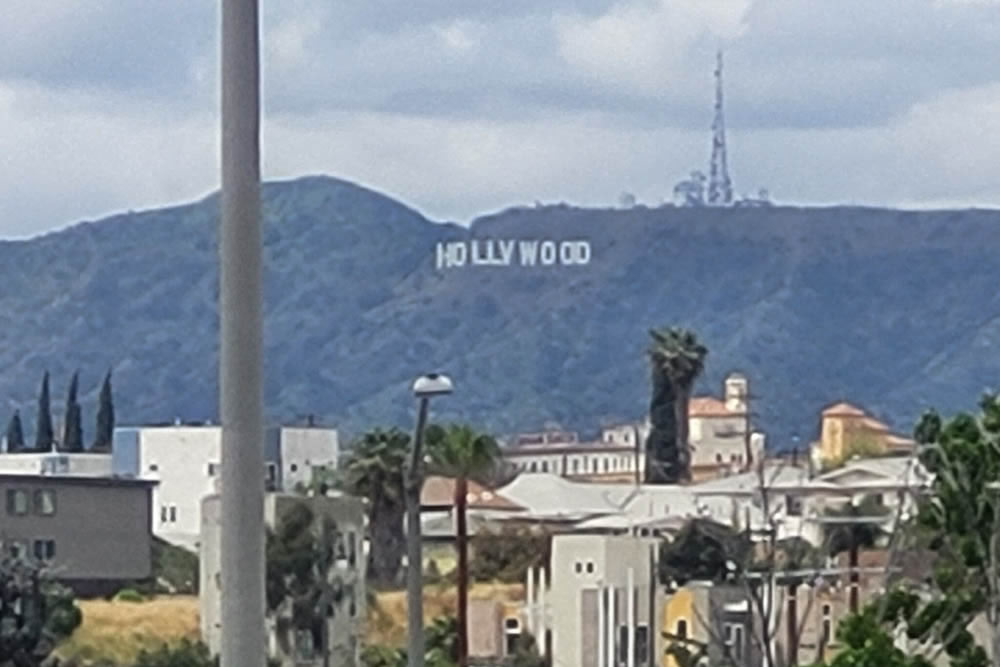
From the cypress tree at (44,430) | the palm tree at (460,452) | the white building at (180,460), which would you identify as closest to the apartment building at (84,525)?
the white building at (180,460)

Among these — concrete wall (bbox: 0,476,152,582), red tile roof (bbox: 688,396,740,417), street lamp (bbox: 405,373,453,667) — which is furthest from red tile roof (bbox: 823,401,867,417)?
street lamp (bbox: 405,373,453,667)

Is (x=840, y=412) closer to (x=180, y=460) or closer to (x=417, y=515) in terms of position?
(x=180, y=460)

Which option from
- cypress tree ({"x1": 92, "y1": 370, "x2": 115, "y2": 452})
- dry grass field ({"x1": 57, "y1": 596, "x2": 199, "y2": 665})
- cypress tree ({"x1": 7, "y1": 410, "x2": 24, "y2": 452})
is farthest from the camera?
cypress tree ({"x1": 7, "y1": 410, "x2": 24, "y2": 452})

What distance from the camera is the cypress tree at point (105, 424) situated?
5743 inches

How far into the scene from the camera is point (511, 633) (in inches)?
3125

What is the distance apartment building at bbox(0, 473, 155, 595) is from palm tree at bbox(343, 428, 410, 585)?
1164 centimetres

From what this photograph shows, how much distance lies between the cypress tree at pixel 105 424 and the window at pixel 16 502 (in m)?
49.9

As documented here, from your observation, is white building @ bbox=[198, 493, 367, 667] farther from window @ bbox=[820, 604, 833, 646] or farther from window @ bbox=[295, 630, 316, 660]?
window @ bbox=[820, 604, 833, 646]

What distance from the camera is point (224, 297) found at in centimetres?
827

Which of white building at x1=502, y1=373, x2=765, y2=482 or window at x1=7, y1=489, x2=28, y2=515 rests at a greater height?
white building at x1=502, y1=373, x2=765, y2=482

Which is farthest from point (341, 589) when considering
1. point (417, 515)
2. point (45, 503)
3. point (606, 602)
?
point (417, 515)

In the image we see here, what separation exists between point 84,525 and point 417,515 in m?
69.1

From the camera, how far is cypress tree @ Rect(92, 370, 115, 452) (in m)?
146

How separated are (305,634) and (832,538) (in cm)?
1173
